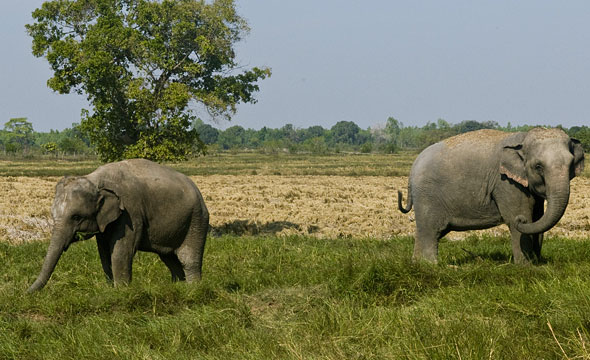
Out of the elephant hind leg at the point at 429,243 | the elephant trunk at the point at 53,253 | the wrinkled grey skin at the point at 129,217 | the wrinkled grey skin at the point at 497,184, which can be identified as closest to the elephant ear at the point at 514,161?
the wrinkled grey skin at the point at 497,184

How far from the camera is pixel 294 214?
73.5 ft

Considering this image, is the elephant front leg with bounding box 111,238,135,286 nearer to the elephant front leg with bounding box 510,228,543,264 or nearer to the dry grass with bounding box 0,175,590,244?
the elephant front leg with bounding box 510,228,543,264

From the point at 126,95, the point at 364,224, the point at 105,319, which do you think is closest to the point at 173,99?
the point at 126,95

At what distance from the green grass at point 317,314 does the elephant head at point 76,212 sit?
20.5 inches

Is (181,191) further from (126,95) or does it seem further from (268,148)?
(268,148)

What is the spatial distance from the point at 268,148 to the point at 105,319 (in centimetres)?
13478

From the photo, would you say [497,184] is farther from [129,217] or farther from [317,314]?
[129,217]

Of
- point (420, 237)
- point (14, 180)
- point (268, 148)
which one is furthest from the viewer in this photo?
point (268, 148)

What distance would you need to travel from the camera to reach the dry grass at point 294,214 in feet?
58.5

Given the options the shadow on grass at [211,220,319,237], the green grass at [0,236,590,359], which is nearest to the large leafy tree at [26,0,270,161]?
the shadow on grass at [211,220,319,237]

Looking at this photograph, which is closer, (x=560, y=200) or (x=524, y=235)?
(x=560, y=200)

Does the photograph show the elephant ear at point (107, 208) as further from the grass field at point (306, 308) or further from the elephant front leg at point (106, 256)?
the grass field at point (306, 308)

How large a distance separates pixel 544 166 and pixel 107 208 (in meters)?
5.45

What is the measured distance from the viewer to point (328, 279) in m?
8.16
